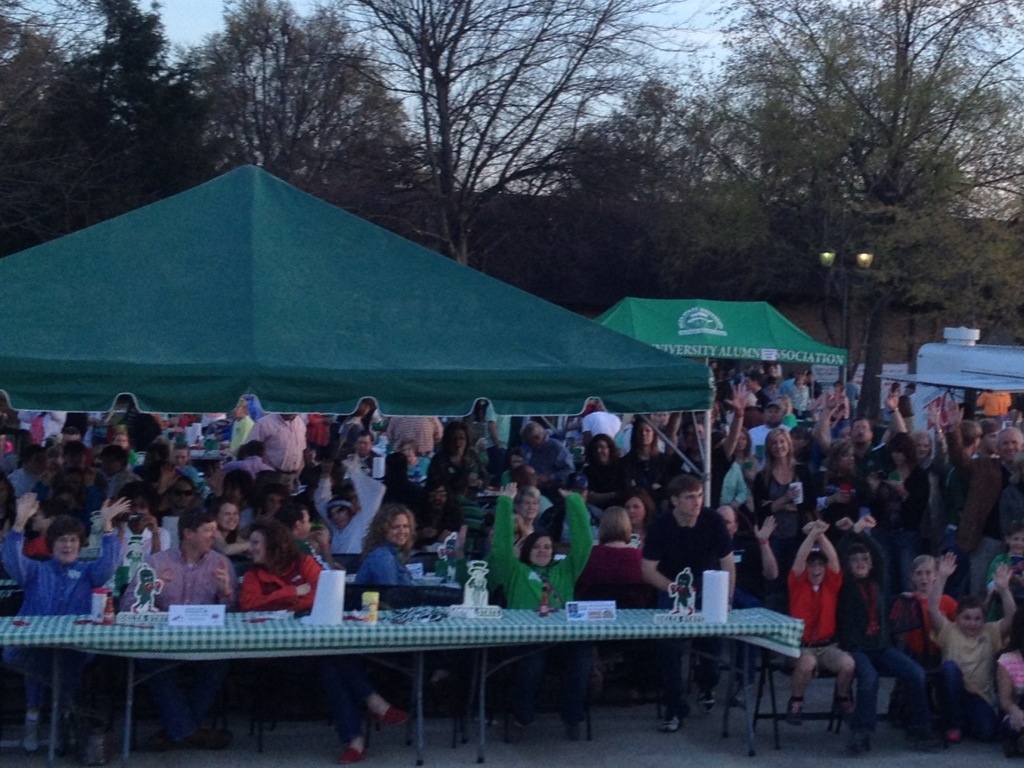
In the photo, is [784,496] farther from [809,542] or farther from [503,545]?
[503,545]

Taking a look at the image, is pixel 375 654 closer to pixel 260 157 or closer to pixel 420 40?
pixel 420 40

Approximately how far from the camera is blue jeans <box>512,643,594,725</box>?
6.79 m

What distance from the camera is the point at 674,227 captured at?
3080cm

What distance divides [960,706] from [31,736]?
4927 millimetres

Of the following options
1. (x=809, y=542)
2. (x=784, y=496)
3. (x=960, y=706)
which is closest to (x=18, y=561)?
(x=809, y=542)

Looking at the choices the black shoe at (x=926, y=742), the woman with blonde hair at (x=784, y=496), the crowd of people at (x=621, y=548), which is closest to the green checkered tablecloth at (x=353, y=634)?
the crowd of people at (x=621, y=548)

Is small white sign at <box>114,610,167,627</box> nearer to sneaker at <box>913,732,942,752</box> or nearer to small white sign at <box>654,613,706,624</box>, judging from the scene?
small white sign at <box>654,613,706,624</box>

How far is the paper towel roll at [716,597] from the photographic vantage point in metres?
6.64

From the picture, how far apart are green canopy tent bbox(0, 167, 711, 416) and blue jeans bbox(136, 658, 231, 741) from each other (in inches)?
54.9

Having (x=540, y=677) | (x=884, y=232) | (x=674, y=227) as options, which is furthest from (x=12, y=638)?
(x=674, y=227)

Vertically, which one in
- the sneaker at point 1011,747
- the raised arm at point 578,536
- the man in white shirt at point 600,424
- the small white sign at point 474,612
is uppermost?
the man in white shirt at point 600,424

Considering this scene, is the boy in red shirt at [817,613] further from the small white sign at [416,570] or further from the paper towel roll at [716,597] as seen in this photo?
the small white sign at [416,570]

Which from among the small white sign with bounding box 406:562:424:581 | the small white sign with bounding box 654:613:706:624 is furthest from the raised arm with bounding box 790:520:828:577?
the small white sign with bounding box 406:562:424:581

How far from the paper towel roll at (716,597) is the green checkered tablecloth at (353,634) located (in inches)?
2.6
